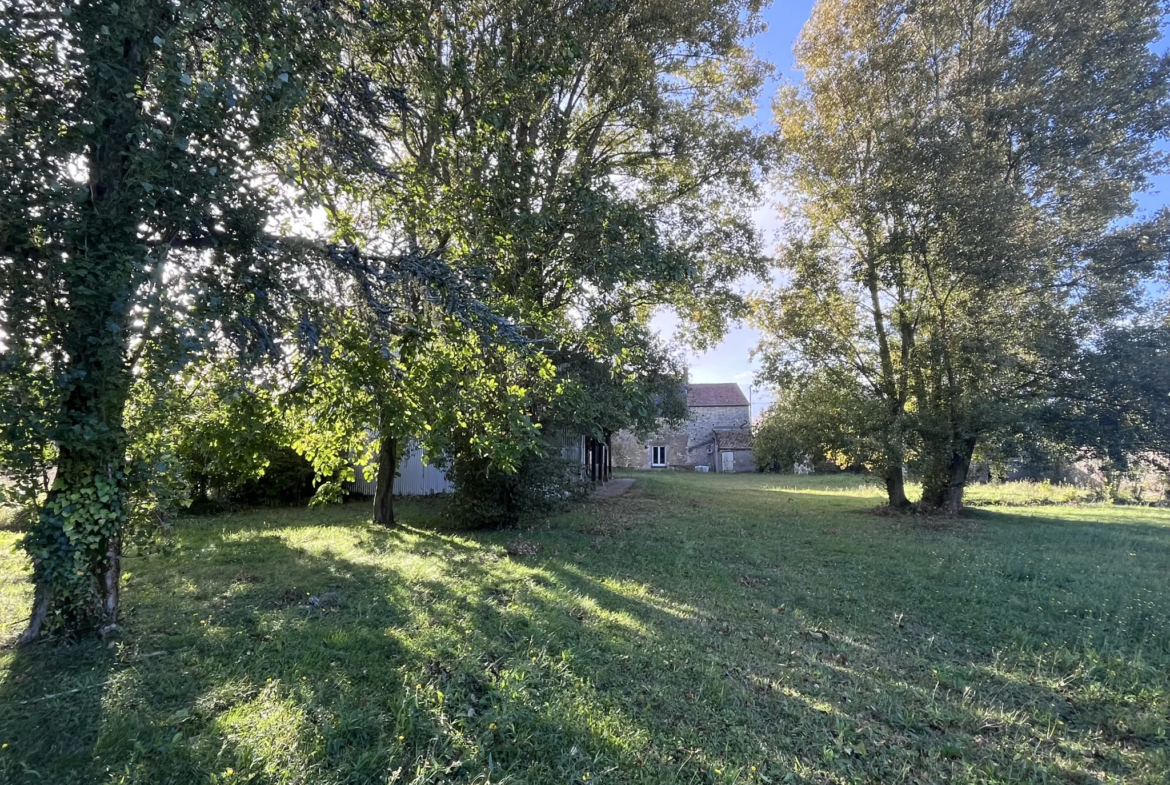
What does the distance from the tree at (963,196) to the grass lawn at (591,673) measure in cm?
499

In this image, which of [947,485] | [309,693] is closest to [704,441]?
[947,485]

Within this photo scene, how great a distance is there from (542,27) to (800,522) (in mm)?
10222

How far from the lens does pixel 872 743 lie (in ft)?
9.83

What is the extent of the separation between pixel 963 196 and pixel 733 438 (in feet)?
93.3

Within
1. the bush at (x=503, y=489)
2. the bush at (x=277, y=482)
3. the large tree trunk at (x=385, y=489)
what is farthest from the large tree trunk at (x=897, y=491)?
the bush at (x=277, y=482)

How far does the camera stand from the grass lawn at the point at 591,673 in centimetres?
273

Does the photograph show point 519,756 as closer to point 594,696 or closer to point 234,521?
point 594,696

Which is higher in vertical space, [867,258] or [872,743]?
[867,258]

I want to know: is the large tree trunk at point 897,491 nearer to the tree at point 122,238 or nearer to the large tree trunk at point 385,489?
the large tree trunk at point 385,489

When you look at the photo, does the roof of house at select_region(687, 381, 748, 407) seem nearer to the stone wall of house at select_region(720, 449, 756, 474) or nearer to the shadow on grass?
the stone wall of house at select_region(720, 449, 756, 474)

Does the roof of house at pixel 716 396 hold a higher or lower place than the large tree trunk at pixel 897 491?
higher

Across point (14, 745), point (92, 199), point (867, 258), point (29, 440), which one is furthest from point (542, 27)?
point (867, 258)

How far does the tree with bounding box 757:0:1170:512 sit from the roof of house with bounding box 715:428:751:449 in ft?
77.9

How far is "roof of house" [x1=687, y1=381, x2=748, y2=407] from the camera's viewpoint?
4075 cm
